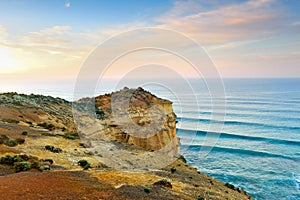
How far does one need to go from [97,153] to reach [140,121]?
16.2 m

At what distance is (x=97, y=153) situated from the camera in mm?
27172

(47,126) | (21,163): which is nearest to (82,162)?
(21,163)

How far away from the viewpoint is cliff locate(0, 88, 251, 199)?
48.7ft

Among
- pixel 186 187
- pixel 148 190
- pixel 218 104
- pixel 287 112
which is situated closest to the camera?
pixel 148 190

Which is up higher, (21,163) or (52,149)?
(52,149)

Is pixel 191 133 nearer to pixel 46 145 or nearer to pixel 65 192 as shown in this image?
pixel 46 145

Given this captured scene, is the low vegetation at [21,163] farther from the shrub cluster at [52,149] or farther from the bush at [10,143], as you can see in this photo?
the bush at [10,143]

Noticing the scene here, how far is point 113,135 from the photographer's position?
4031 cm

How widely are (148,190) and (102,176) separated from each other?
3854mm

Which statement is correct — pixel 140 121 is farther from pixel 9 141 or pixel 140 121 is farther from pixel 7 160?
pixel 7 160

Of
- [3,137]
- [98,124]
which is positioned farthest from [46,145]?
[98,124]

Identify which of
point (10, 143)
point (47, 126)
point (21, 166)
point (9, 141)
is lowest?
point (21, 166)

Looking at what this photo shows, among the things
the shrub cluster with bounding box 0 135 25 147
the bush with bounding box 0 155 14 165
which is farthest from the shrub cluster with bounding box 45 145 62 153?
the bush with bounding box 0 155 14 165

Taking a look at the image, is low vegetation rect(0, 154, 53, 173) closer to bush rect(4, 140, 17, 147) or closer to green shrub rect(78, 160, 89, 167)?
green shrub rect(78, 160, 89, 167)
